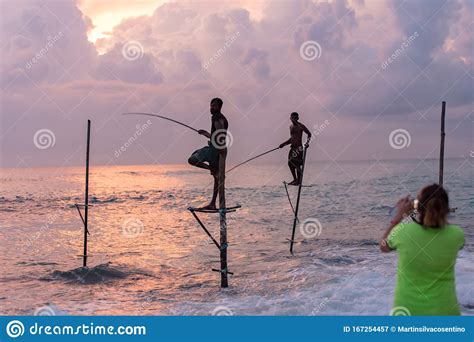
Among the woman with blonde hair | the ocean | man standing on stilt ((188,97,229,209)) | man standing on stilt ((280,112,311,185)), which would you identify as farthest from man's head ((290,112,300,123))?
the woman with blonde hair

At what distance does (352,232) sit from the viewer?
22.0 meters

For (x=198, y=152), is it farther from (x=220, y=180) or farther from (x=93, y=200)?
(x=93, y=200)

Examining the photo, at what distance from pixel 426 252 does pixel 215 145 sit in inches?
227

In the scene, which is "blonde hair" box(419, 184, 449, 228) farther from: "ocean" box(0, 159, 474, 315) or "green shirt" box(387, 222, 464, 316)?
"ocean" box(0, 159, 474, 315)

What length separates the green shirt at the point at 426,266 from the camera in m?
3.51

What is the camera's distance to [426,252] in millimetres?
3553

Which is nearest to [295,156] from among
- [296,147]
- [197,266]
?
[296,147]

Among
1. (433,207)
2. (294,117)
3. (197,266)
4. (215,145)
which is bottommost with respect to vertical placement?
(197,266)

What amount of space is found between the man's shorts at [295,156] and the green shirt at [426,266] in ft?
32.4

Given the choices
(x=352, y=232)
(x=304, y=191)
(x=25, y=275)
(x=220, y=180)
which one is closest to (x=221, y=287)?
(x=220, y=180)

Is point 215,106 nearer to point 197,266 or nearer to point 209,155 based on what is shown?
point 209,155
